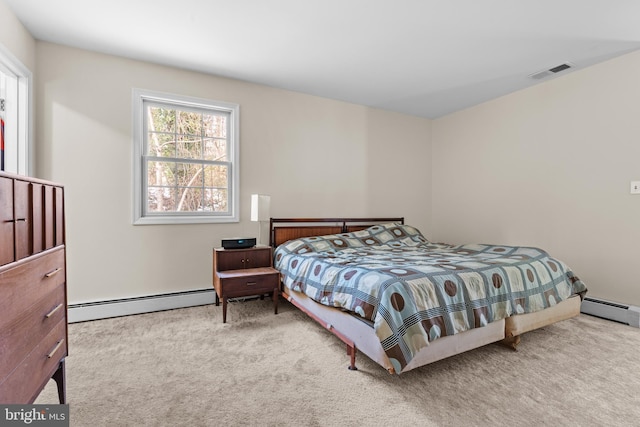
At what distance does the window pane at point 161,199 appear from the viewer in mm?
3135

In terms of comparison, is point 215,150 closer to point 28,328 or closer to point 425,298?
point 28,328

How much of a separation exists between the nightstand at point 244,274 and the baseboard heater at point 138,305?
0.20 m

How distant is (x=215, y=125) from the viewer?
3.46 metres

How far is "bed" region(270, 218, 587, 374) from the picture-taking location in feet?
5.69

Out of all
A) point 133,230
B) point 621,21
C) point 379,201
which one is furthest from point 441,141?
point 133,230

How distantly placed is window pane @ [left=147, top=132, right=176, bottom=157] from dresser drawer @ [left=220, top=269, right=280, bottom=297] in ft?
4.68

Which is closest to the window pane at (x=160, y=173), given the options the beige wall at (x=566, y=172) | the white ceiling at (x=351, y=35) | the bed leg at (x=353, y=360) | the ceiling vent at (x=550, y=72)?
the white ceiling at (x=351, y=35)

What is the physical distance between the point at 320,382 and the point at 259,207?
6.20 ft

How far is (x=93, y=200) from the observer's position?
284 centimetres

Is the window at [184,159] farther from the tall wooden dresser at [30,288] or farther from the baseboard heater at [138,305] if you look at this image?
the tall wooden dresser at [30,288]

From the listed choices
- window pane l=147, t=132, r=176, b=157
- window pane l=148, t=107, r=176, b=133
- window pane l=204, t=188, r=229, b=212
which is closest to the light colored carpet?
window pane l=204, t=188, r=229, b=212

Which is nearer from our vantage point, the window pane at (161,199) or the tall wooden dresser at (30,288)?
the tall wooden dresser at (30,288)

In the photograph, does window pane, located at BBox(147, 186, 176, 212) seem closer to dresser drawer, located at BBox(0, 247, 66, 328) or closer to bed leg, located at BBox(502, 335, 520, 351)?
dresser drawer, located at BBox(0, 247, 66, 328)

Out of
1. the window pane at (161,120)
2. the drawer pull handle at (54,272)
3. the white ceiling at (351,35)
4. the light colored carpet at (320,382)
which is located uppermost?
the white ceiling at (351,35)
